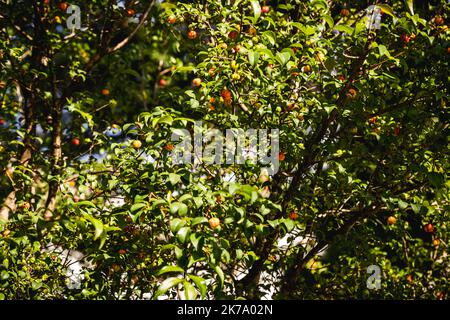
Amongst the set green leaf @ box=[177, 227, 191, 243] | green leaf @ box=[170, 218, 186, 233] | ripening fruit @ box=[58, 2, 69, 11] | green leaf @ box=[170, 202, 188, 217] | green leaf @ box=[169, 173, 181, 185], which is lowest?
green leaf @ box=[177, 227, 191, 243]

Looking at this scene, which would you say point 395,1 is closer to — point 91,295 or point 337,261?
point 337,261

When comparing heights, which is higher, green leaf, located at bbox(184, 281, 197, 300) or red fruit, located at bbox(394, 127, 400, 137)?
red fruit, located at bbox(394, 127, 400, 137)

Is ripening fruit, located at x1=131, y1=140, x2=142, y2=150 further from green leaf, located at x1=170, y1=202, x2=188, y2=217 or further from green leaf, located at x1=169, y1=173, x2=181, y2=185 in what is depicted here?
green leaf, located at x1=170, y1=202, x2=188, y2=217

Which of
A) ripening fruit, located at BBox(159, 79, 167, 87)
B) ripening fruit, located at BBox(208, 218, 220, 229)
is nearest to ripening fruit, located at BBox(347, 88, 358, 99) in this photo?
ripening fruit, located at BBox(208, 218, 220, 229)

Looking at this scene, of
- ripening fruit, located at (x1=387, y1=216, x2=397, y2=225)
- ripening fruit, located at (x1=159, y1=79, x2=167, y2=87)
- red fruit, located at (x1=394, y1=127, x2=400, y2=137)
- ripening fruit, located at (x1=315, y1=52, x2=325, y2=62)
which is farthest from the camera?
ripening fruit, located at (x1=159, y1=79, x2=167, y2=87)

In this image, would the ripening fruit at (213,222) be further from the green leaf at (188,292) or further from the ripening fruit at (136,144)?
the ripening fruit at (136,144)

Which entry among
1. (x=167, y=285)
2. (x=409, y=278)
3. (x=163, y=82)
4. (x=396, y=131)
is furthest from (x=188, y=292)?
(x=163, y=82)

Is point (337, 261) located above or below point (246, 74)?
below

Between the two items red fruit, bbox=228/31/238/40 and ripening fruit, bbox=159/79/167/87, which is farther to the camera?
ripening fruit, bbox=159/79/167/87

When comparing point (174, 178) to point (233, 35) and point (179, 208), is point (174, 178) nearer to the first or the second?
point (179, 208)

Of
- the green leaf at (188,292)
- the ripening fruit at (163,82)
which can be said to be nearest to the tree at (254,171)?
the green leaf at (188,292)

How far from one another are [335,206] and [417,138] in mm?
690

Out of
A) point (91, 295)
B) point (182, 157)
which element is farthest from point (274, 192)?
point (91, 295)
